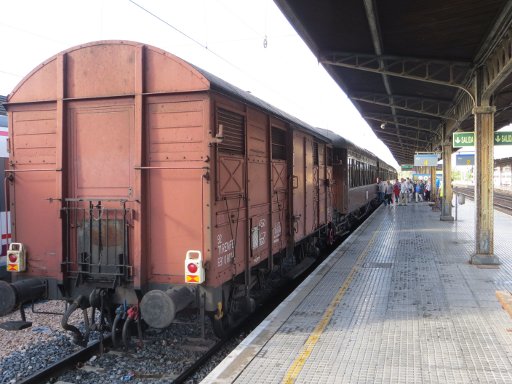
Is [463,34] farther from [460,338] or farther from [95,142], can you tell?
[95,142]

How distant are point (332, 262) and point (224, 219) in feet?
18.0

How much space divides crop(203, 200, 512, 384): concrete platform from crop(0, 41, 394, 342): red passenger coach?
3.01 ft

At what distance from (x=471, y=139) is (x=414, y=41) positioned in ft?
8.69

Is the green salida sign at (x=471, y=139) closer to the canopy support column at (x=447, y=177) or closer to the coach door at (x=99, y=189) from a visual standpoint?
the coach door at (x=99, y=189)

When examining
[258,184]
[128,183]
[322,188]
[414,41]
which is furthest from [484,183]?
[128,183]

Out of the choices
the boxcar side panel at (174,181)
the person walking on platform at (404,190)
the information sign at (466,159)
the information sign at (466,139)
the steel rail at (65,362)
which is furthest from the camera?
the person walking on platform at (404,190)

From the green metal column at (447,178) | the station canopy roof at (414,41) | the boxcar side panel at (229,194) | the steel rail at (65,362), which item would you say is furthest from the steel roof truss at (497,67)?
the green metal column at (447,178)

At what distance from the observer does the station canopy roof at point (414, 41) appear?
25.7ft

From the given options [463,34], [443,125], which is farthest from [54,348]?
[443,125]

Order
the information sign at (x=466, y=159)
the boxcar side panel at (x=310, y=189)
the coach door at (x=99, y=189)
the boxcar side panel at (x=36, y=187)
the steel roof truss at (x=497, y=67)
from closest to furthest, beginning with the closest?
the coach door at (x=99, y=189) < the boxcar side panel at (x=36, y=187) < the steel roof truss at (x=497, y=67) < the boxcar side panel at (x=310, y=189) < the information sign at (x=466, y=159)

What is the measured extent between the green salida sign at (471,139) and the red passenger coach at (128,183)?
21.7ft

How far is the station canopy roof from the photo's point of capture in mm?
7824

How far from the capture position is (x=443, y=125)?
1866 centimetres

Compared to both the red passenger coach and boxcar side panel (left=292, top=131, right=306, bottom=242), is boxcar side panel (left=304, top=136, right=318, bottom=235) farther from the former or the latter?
the red passenger coach
